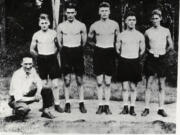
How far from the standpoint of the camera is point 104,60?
4898 mm

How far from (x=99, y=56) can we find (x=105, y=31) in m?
0.29

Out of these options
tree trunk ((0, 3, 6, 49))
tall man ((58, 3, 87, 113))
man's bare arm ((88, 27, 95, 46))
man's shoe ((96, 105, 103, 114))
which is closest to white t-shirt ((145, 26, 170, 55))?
man's bare arm ((88, 27, 95, 46))

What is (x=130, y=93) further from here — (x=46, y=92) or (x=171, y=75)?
(x=46, y=92)

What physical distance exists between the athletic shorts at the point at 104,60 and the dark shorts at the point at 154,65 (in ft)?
1.24

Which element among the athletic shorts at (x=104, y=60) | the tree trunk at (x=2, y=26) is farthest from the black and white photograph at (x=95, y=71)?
the tree trunk at (x=2, y=26)

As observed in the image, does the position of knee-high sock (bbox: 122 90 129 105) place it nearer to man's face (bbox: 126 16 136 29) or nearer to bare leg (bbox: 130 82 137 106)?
bare leg (bbox: 130 82 137 106)

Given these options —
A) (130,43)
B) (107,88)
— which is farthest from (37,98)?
(130,43)

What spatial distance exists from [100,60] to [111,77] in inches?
9.0

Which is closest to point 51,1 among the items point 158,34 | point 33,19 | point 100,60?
point 33,19

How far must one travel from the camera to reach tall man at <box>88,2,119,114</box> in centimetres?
489

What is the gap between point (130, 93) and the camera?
4969mm

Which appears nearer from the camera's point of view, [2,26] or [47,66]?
[47,66]

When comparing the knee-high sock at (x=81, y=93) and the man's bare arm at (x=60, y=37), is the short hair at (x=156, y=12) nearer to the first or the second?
the man's bare arm at (x=60, y=37)

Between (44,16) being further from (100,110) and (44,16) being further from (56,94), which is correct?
(100,110)
